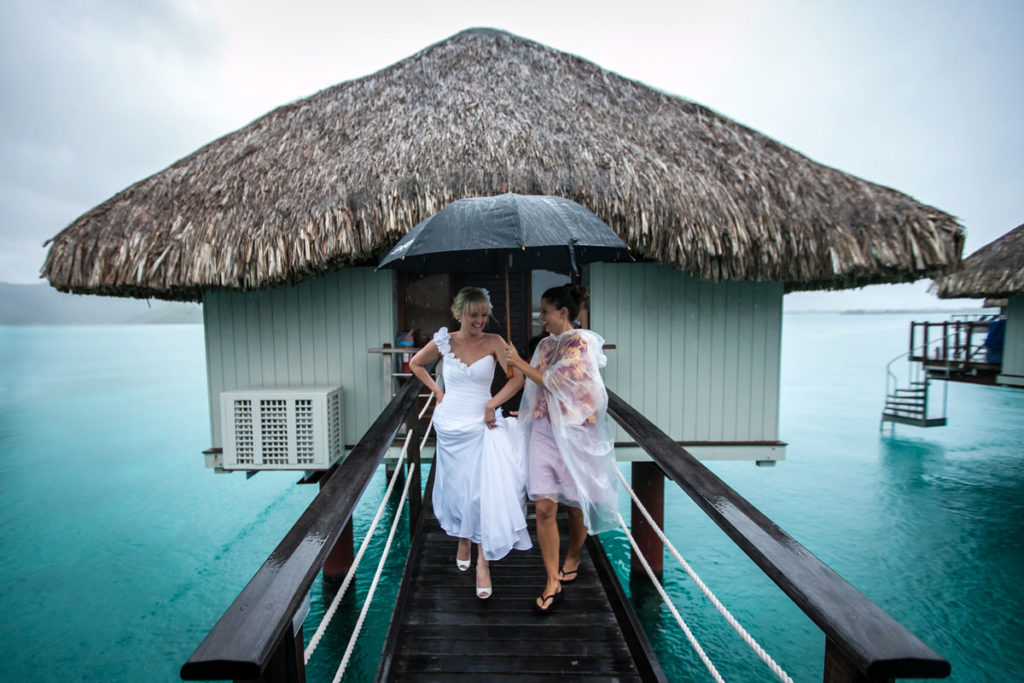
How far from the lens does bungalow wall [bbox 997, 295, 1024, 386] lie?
8.12 m

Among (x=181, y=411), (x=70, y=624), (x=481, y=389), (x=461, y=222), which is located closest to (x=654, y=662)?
(x=481, y=389)

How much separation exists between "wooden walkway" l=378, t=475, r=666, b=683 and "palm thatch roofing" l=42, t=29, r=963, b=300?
9.24ft

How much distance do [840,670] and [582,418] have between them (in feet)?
4.27

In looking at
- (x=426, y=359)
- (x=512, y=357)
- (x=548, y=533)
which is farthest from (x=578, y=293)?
(x=548, y=533)

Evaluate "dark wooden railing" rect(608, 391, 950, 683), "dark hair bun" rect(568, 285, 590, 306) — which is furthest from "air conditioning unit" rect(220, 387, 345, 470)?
"dark wooden railing" rect(608, 391, 950, 683)

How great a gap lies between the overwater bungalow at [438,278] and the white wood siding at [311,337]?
0.8 inches

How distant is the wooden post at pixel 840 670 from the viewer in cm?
100

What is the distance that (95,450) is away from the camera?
13305 mm

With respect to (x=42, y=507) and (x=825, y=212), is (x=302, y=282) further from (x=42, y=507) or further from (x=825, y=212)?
(x=42, y=507)

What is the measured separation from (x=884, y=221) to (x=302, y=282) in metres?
5.67

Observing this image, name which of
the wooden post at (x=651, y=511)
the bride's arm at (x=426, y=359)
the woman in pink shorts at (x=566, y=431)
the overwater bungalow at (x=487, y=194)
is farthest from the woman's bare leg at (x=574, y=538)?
the wooden post at (x=651, y=511)

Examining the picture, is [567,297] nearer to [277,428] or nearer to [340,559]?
[277,428]

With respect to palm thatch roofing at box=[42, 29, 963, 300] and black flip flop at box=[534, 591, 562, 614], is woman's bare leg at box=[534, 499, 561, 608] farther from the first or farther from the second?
palm thatch roofing at box=[42, 29, 963, 300]

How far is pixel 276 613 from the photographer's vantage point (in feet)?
3.48
